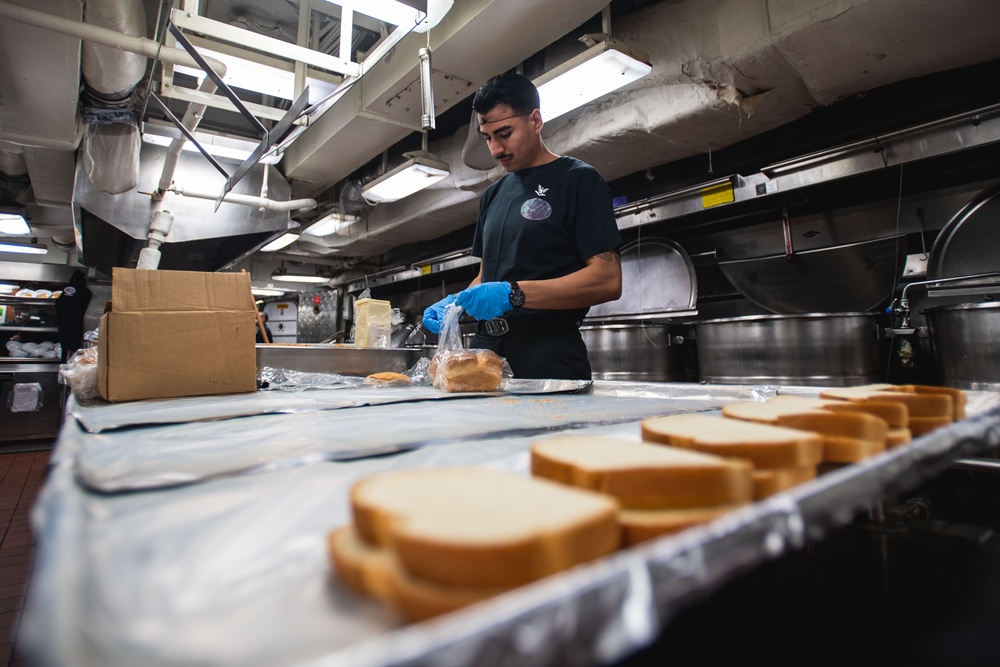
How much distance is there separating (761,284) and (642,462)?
336 cm

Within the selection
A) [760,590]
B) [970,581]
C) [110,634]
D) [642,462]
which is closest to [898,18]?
[970,581]

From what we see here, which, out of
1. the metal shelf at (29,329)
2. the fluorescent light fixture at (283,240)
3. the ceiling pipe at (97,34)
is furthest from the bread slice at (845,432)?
the metal shelf at (29,329)

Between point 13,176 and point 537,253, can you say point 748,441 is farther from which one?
point 13,176

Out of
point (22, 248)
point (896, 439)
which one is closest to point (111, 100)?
point (896, 439)

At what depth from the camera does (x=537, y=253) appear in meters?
1.96

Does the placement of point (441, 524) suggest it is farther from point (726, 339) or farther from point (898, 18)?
point (898, 18)

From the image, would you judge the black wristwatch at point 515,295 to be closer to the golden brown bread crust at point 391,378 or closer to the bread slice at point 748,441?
the golden brown bread crust at point 391,378

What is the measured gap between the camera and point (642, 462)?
0.49 meters

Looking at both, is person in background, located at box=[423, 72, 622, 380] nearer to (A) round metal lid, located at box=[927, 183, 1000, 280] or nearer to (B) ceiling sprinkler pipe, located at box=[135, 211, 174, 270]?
(A) round metal lid, located at box=[927, 183, 1000, 280]

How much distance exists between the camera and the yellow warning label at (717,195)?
10.8ft

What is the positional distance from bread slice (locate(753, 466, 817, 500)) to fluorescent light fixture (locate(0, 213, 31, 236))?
8457 millimetres

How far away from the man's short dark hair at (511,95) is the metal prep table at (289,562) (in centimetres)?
163

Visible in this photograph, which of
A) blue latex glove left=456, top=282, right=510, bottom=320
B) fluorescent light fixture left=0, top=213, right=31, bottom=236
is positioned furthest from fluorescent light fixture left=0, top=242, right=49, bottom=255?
blue latex glove left=456, top=282, right=510, bottom=320

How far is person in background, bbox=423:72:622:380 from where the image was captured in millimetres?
1740
